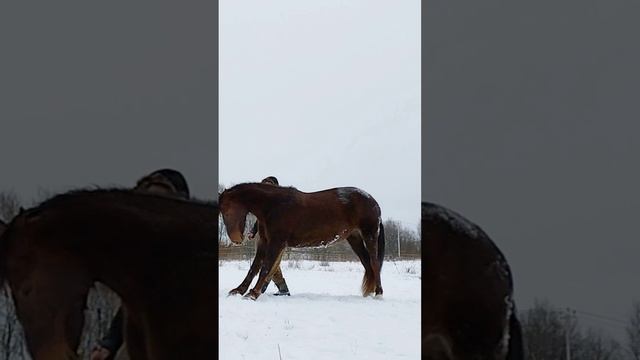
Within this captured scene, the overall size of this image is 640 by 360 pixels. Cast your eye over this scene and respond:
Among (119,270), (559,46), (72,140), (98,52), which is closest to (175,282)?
(119,270)

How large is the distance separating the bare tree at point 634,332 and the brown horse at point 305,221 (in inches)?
73.1

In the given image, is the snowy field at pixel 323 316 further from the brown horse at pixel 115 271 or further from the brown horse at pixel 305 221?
the brown horse at pixel 115 271

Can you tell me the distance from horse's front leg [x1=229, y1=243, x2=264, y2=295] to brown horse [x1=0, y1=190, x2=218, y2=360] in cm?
169

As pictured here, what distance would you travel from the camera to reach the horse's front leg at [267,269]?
3704 mm

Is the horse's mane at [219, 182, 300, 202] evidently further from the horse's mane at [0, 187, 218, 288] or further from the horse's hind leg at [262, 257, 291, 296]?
the horse's mane at [0, 187, 218, 288]

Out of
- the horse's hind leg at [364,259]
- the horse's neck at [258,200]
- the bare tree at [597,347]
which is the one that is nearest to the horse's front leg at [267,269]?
the horse's neck at [258,200]

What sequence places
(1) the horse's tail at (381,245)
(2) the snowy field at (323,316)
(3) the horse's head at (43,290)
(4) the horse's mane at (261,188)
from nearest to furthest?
(3) the horse's head at (43,290) < (2) the snowy field at (323,316) < (4) the horse's mane at (261,188) < (1) the horse's tail at (381,245)

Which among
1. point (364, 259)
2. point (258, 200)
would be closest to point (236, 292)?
point (258, 200)

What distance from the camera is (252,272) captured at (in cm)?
386

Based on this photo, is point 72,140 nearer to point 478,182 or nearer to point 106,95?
point 106,95

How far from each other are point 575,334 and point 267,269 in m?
2.14

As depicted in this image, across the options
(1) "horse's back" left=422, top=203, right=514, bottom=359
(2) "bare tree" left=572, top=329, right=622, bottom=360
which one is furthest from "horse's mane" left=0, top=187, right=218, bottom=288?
(2) "bare tree" left=572, top=329, right=622, bottom=360

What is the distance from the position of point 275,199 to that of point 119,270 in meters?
1.94

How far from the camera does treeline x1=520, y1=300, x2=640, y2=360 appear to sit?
202cm
